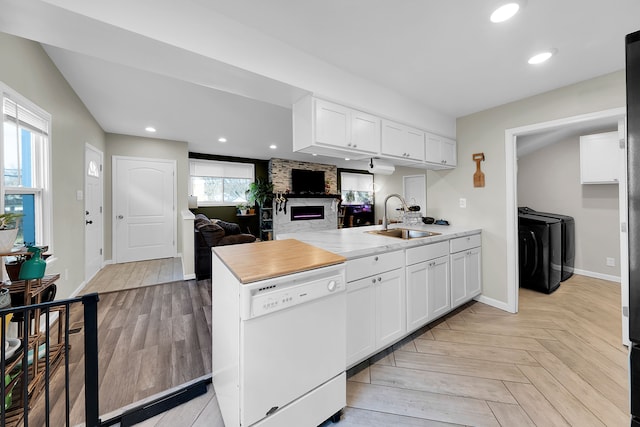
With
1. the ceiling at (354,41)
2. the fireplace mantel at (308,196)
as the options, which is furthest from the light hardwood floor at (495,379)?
the fireplace mantel at (308,196)

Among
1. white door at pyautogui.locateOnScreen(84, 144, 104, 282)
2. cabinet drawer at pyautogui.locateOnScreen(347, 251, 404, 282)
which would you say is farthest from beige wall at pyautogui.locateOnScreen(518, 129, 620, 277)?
white door at pyautogui.locateOnScreen(84, 144, 104, 282)

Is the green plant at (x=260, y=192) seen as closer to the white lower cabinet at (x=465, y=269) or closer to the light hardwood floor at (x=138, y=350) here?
the light hardwood floor at (x=138, y=350)

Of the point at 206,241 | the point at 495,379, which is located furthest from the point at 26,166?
the point at 495,379

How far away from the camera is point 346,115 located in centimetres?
213

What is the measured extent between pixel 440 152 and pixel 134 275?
4900mm

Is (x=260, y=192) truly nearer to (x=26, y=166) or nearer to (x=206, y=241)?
(x=206, y=241)

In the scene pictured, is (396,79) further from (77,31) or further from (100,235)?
(100,235)

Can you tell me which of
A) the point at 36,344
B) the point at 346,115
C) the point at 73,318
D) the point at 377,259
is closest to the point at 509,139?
the point at 346,115

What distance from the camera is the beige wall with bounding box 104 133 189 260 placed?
4551 millimetres

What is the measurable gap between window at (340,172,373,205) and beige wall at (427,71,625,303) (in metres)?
5.25

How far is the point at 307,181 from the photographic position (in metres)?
7.59

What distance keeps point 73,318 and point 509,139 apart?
5.03 meters

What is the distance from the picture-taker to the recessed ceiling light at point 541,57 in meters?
1.85

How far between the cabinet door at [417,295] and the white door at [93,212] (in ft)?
14.1
